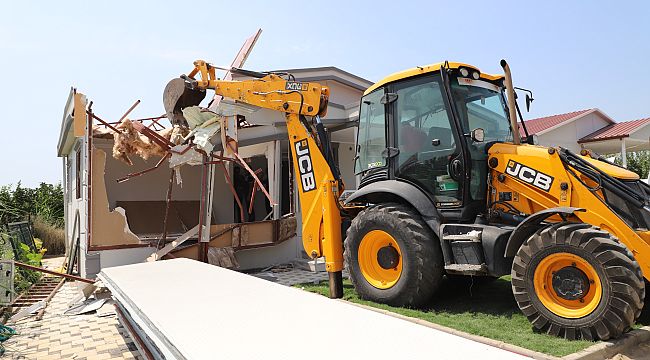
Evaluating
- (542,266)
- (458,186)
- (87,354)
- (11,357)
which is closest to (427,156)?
(458,186)

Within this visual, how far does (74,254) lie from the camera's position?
973 cm

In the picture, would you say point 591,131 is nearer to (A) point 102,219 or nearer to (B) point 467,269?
(B) point 467,269

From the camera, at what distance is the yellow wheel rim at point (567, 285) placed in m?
3.84

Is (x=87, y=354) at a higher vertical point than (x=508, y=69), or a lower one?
lower

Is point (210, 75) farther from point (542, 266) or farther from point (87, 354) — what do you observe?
point (542, 266)

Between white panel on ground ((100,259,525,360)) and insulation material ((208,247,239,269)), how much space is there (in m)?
4.45

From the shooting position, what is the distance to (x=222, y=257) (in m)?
8.56

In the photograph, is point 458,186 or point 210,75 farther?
point 210,75

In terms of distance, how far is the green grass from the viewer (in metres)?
3.76

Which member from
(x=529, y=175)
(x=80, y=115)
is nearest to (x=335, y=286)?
(x=529, y=175)

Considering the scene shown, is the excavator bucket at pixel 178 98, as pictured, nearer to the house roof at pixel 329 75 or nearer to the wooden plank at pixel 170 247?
the wooden plank at pixel 170 247

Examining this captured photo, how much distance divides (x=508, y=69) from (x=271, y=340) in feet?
12.8

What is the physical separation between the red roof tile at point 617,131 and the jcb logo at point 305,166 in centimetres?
1210

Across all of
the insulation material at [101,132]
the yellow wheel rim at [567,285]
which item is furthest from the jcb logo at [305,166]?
the insulation material at [101,132]
